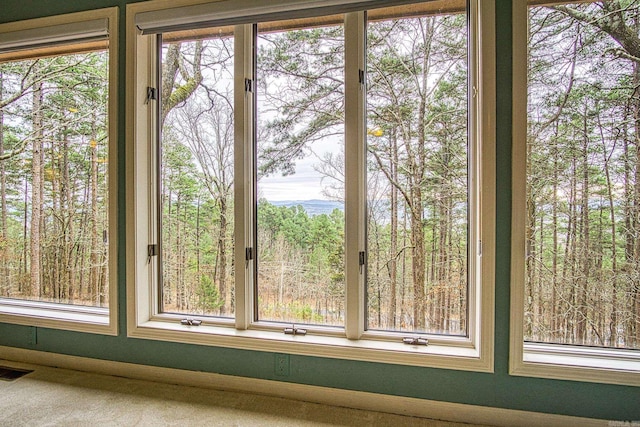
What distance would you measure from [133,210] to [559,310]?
264 cm

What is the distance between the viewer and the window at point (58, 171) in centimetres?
227

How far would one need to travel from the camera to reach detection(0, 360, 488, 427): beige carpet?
5.65 feet

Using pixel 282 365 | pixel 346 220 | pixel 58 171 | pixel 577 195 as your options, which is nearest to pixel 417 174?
pixel 346 220

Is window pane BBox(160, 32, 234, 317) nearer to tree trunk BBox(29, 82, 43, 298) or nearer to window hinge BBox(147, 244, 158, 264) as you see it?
window hinge BBox(147, 244, 158, 264)

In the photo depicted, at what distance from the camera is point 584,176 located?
5.58 ft

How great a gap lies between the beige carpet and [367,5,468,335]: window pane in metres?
0.57

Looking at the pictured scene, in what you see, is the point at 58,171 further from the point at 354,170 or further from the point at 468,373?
the point at 468,373

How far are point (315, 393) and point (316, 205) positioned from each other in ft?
3.69

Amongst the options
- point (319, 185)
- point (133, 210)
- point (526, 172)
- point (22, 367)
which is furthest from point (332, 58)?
point (22, 367)

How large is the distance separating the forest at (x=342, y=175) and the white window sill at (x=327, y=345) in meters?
0.11

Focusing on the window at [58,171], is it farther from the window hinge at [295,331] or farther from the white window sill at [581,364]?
the white window sill at [581,364]

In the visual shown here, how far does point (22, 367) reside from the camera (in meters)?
2.30

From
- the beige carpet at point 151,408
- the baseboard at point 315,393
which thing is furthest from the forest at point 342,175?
the beige carpet at point 151,408

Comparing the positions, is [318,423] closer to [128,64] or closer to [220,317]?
[220,317]
